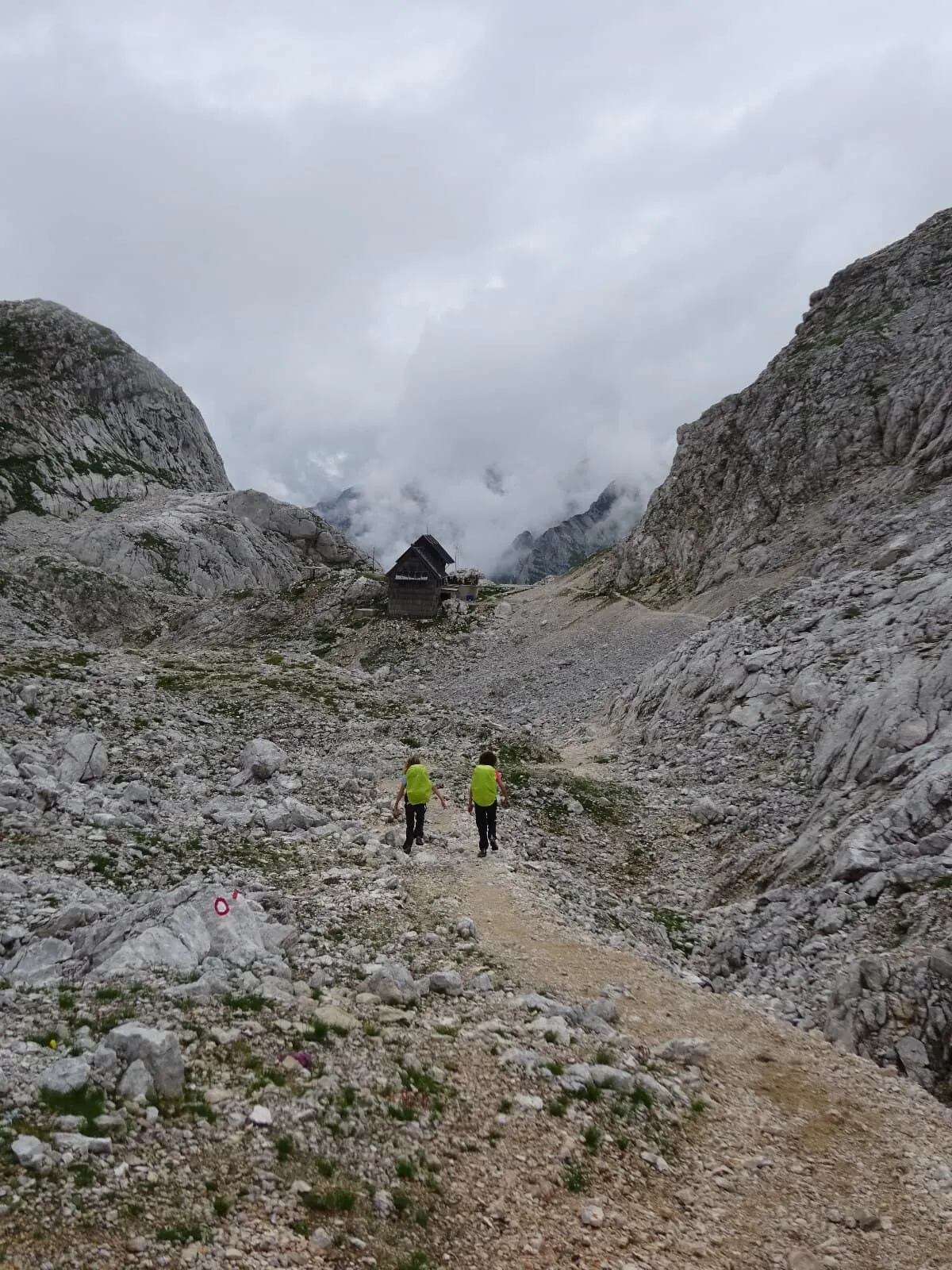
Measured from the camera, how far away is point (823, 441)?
5884 centimetres

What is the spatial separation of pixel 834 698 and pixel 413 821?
14.1 metres

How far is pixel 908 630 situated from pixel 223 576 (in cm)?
7687

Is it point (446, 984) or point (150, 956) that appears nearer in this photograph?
point (150, 956)

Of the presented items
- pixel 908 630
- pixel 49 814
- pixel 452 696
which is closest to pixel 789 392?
pixel 452 696

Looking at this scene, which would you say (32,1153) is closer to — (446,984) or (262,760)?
(446,984)

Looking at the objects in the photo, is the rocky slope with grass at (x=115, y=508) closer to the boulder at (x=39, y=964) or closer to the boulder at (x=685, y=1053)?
the boulder at (x=39, y=964)

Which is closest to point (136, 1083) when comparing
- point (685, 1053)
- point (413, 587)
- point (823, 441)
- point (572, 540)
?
point (685, 1053)

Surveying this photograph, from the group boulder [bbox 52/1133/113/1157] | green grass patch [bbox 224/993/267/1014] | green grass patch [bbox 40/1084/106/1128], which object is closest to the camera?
boulder [bbox 52/1133/113/1157]

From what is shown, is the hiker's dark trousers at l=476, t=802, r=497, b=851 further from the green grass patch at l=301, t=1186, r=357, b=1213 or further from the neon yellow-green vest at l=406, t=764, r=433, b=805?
the green grass patch at l=301, t=1186, r=357, b=1213

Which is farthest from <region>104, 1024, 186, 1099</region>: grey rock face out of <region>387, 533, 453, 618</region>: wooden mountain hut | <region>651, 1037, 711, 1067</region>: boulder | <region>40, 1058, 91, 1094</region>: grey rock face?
<region>387, 533, 453, 618</region>: wooden mountain hut

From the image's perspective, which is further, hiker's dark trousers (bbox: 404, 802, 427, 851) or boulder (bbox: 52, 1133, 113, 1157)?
hiker's dark trousers (bbox: 404, 802, 427, 851)

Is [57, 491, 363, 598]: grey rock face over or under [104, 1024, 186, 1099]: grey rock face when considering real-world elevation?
over

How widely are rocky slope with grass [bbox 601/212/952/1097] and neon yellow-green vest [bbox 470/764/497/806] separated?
541 centimetres

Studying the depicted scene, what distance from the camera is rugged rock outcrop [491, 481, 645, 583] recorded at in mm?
193375
